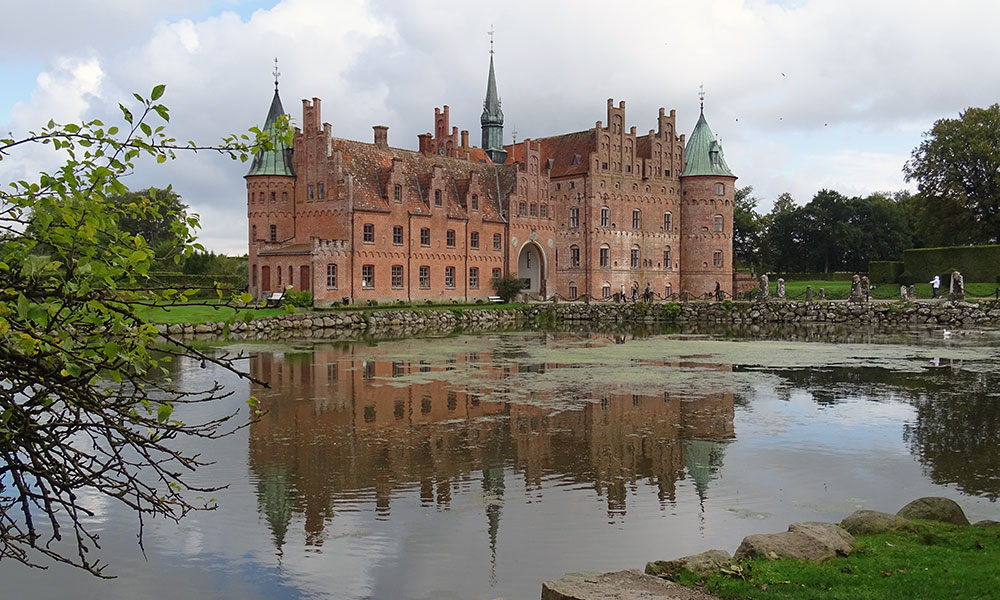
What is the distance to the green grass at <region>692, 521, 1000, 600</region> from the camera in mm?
6789

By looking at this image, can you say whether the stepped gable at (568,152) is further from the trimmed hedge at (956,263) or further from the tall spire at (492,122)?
the trimmed hedge at (956,263)

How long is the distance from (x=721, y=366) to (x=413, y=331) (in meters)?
19.9

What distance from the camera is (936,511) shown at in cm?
916

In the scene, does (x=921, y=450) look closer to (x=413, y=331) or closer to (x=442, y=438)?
(x=442, y=438)

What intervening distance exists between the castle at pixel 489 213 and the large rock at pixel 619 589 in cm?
4113

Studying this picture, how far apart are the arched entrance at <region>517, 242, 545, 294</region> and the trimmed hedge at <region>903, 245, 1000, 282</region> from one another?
26555 mm

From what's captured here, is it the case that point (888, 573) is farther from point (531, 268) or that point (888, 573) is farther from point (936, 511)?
point (531, 268)

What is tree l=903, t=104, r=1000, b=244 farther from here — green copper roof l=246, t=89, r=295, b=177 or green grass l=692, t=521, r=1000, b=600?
green grass l=692, t=521, r=1000, b=600

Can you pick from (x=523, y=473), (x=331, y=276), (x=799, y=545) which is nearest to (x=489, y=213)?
(x=331, y=276)

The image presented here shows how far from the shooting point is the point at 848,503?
35.6 feet

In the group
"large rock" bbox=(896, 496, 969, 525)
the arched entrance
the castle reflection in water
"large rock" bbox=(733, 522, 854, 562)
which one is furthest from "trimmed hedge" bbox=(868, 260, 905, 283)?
"large rock" bbox=(733, 522, 854, 562)

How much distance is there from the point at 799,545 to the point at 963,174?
62.9 m

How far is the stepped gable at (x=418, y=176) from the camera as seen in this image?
5088cm

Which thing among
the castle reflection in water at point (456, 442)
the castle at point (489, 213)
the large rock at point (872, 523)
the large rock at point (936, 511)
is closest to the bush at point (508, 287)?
the castle at point (489, 213)
